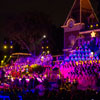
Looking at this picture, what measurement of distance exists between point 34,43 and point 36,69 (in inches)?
619

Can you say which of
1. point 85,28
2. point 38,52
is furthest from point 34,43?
point 85,28

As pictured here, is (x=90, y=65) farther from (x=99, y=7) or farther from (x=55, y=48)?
(x=55, y=48)

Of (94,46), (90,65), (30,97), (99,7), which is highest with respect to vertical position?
(99,7)

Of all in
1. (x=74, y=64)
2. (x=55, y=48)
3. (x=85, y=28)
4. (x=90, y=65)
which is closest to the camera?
(x=90, y=65)

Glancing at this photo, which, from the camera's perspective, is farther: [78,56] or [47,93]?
[78,56]

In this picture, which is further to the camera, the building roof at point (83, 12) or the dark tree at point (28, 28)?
the dark tree at point (28, 28)

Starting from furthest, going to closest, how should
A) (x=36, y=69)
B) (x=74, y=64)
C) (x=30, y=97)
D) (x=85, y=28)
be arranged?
(x=85, y=28) → (x=36, y=69) → (x=74, y=64) → (x=30, y=97)

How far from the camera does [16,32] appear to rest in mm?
39438

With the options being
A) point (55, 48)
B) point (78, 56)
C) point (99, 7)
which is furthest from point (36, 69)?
point (55, 48)

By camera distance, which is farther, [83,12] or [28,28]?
[28,28]

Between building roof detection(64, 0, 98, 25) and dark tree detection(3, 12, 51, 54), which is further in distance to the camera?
dark tree detection(3, 12, 51, 54)

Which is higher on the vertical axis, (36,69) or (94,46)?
(94,46)

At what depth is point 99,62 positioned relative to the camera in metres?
17.1

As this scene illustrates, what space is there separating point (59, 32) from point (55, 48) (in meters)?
3.07
